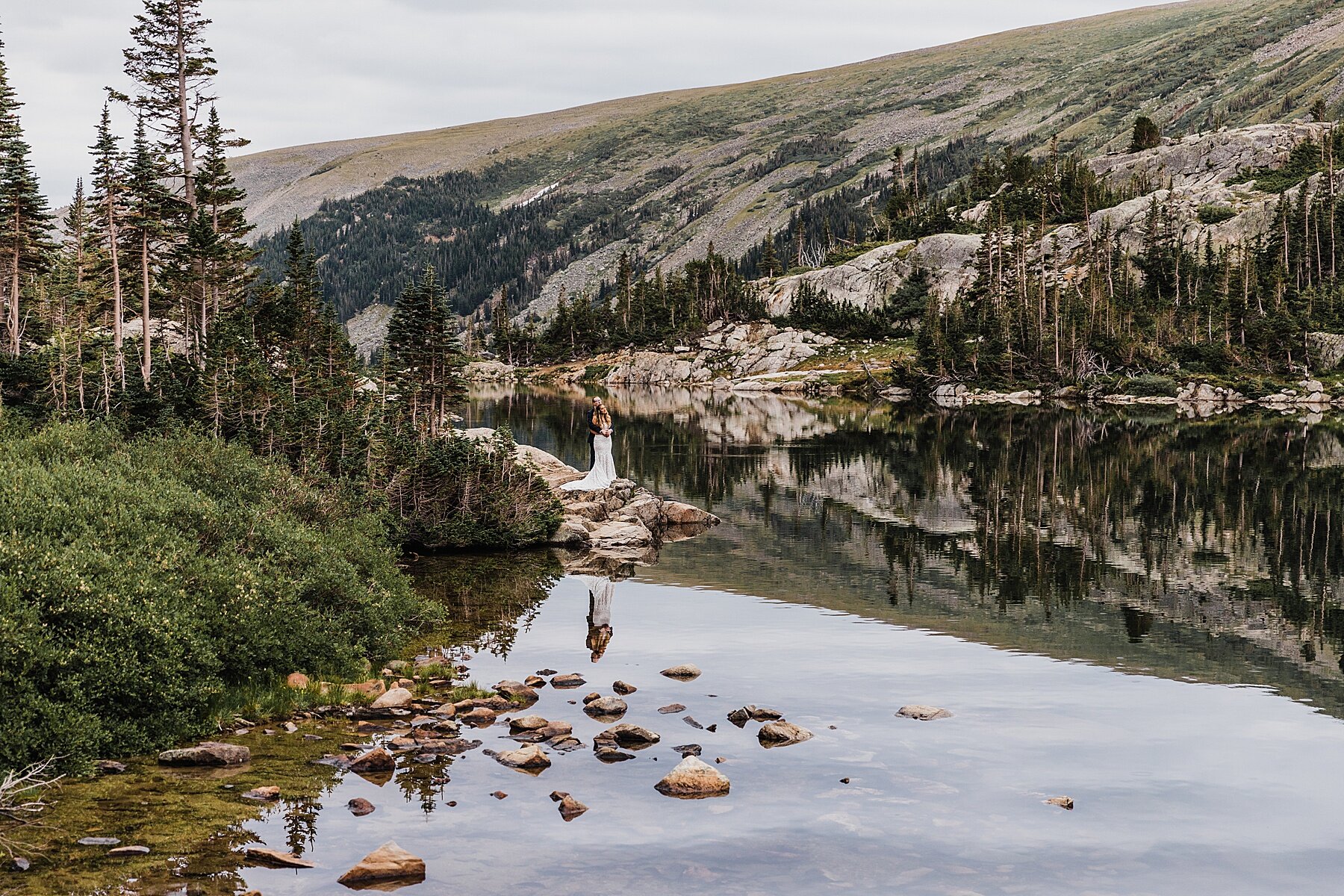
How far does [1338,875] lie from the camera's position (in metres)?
14.3

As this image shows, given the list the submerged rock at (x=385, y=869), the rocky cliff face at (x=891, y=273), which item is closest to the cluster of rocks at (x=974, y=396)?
the rocky cliff face at (x=891, y=273)

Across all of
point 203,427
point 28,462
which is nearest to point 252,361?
point 203,427

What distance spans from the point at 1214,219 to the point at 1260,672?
158 meters

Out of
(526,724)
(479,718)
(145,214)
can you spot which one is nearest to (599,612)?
(479,718)

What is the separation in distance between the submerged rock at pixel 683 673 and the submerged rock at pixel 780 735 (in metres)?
4.33

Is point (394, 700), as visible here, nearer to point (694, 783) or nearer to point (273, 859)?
point (694, 783)

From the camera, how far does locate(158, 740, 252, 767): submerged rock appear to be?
1603 centimetres

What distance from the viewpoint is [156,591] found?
18109 millimetres

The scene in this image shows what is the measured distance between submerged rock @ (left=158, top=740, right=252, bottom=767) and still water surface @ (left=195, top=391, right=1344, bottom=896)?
190 centimetres

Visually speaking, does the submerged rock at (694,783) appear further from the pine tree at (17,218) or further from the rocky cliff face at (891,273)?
the rocky cliff face at (891,273)

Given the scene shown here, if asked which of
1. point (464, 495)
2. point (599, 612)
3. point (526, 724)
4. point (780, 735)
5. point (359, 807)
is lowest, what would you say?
point (599, 612)

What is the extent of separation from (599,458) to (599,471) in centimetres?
92

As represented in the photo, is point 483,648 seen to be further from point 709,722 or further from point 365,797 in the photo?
point 365,797

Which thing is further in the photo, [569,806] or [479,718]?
[479,718]
